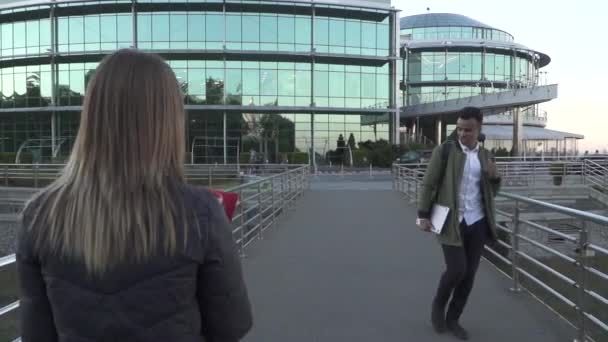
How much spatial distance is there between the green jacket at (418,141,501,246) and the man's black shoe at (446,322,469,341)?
2.50 feet

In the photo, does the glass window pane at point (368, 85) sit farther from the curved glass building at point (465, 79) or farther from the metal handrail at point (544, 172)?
the metal handrail at point (544, 172)

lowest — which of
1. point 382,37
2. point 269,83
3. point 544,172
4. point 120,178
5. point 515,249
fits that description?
point 515,249

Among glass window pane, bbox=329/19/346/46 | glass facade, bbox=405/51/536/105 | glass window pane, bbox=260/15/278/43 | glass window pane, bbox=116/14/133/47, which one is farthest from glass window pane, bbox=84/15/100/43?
glass facade, bbox=405/51/536/105

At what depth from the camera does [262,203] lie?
9.84m

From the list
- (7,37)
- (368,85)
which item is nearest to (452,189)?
(368,85)

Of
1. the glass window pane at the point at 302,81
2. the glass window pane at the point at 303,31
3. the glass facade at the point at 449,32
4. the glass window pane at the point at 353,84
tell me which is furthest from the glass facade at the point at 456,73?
the glass window pane at the point at 303,31

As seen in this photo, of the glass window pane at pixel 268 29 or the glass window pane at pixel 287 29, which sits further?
the glass window pane at pixel 287 29

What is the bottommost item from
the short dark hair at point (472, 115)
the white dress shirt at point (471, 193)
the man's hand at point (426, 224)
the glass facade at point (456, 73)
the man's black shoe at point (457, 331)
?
the man's black shoe at point (457, 331)

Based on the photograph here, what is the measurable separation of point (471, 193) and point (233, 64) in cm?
3666

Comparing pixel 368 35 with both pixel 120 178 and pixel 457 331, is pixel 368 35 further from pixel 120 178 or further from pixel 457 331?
pixel 120 178

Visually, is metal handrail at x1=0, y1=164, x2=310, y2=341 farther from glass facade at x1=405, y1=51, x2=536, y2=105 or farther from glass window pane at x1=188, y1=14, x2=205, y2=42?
glass facade at x1=405, y1=51, x2=536, y2=105

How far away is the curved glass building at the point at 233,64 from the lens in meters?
38.8

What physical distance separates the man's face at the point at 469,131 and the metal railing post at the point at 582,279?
40.0 inches

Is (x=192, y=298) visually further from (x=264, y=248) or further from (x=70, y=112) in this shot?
(x=70, y=112)
